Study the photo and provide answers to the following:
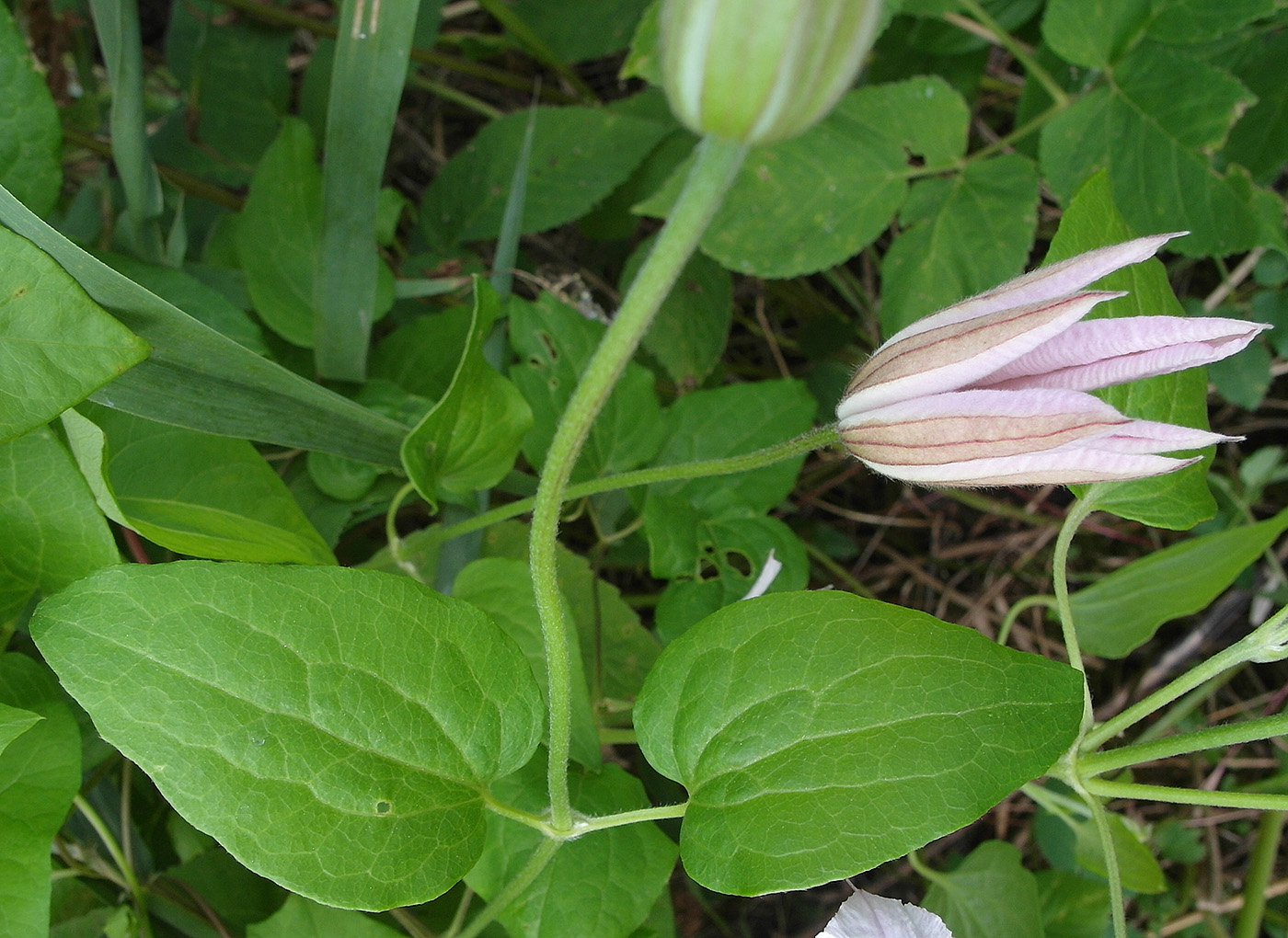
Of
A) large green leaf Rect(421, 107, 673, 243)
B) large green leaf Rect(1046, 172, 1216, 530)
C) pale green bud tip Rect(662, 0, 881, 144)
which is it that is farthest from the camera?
large green leaf Rect(421, 107, 673, 243)

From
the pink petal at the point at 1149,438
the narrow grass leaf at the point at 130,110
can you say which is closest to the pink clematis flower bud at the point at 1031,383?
Result: the pink petal at the point at 1149,438

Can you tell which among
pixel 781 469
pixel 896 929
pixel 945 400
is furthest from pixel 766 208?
pixel 896 929

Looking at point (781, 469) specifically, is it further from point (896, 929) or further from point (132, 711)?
point (132, 711)

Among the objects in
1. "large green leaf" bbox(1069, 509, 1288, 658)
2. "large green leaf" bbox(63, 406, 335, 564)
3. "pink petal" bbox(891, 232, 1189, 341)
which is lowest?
"large green leaf" bbox(1069, 509, 1288, 658)

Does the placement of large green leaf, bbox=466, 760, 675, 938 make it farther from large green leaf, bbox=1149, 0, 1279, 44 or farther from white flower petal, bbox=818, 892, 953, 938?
large green leaf, bbox=1149, 0, 1279, 44

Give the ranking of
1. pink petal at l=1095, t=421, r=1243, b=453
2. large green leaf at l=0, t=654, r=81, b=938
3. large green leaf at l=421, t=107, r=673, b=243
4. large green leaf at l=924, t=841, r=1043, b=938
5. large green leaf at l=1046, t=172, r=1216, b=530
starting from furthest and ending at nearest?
large green leaf at l=421, t=107, r=673, b=243 < large green leaf at l=924, t=841, r=1043, b=938 < large green leaf at l=1046, t=172, r=1216, b=530 < large green leaf at l=0, t=654, r=81, b=938 < pink petal at l=1095, t=421, r=1243, b=453

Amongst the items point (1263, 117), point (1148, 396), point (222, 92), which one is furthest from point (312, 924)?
point (1263, 117)

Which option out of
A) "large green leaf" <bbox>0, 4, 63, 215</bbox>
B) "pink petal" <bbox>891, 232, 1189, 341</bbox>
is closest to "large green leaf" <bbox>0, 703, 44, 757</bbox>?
"large green leaf" <bbox>0, 4, 63, 215</bbox>
